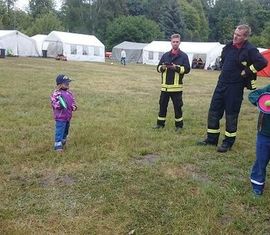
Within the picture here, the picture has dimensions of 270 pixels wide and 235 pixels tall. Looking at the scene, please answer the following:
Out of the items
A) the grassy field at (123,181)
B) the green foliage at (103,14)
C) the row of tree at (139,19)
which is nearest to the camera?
the grassy field at (123,181)

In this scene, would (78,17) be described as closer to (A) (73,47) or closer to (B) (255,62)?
(A) (73,47)

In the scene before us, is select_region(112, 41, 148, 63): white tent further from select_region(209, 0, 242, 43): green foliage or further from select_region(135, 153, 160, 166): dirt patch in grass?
select_region(135, 153, 160, 166): dirt patch in grass

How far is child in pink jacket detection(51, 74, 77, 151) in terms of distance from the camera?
6517 mm

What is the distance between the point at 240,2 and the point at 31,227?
104 meters

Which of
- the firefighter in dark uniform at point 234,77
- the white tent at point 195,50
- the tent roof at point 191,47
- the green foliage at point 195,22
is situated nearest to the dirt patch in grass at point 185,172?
the firefighter in dark uniform at point 234,77

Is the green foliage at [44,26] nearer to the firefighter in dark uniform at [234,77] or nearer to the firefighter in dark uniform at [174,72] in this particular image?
the firefighter in dark uniform at [174,72]

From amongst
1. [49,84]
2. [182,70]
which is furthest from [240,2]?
[182,70]

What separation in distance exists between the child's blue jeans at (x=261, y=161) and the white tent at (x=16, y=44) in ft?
125

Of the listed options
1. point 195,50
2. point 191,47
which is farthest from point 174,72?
point 191,47

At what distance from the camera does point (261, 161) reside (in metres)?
5.02

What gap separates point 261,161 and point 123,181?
1637mm

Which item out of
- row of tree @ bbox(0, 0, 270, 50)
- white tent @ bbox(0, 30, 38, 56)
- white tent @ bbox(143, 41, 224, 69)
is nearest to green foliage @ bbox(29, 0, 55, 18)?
row of tree @ bbox(0, 0, 270, 50)

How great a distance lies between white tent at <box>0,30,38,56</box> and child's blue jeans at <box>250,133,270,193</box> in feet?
125

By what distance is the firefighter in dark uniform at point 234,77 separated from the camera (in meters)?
6.80
